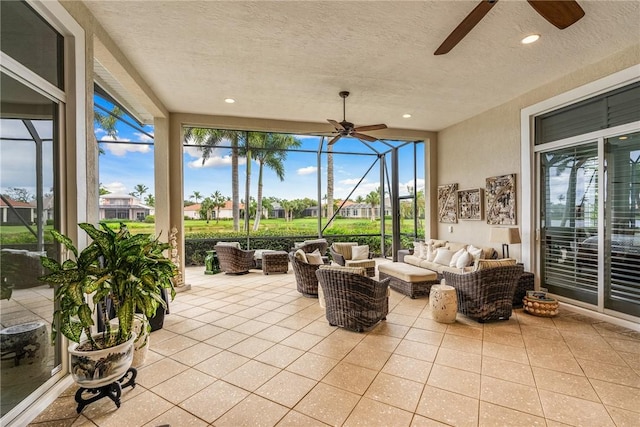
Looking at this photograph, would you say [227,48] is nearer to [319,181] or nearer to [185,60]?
[185,60]

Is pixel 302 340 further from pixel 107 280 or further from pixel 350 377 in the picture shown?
pixel 107 280

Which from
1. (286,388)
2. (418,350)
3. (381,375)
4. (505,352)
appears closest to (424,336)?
(418,350)

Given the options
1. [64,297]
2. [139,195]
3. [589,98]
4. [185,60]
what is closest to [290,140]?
[139,195]

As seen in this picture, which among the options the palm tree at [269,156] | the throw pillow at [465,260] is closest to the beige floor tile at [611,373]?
the throw pillow at [465,260]

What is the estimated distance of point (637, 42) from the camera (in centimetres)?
331

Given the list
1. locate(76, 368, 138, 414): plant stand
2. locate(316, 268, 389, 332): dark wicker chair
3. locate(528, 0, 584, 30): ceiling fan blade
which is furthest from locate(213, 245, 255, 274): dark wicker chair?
locate(528, 0, 584, 30): ceiling fan blade

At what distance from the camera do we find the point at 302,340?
326 cm

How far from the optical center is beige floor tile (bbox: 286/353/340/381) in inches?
101

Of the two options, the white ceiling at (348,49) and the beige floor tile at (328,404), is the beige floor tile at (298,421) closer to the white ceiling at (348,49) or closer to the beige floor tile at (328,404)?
the beige floor tile at (328,404)

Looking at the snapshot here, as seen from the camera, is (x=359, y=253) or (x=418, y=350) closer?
(x=418, y=350)

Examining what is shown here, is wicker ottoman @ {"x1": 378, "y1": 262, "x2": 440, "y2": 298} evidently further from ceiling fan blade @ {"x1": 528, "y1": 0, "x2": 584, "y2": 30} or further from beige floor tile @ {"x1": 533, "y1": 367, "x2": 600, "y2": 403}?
ceiling fan blade @ {"x1": 528, "y1": 0, "x2": 584, "y2": 30}

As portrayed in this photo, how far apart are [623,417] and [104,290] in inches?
148

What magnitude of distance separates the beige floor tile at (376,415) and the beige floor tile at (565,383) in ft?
4.11

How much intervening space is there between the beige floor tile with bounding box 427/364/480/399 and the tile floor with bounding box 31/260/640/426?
0.04ft
